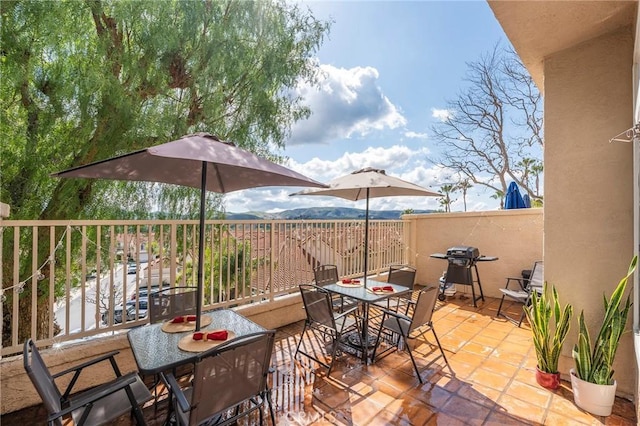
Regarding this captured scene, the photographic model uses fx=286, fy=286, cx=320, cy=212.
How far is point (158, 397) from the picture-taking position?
8.78 feet

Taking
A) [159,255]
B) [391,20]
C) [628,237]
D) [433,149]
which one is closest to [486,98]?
[433,149]

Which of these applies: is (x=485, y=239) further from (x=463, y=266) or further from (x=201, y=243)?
(x=201, y=243)

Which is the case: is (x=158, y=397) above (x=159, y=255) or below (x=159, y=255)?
below

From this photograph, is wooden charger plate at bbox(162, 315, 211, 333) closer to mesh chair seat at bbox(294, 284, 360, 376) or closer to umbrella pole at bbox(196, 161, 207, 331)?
umbrella pole at bbox(196, 161, 207, 331)

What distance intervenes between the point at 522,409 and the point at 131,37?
21.7 ft

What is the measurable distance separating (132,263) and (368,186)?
114 inches

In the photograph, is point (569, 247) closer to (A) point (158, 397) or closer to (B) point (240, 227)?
(B) point (240, 227)

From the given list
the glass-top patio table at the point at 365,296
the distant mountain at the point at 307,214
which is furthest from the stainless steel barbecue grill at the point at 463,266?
the glass-top patio table at the point at 365,296

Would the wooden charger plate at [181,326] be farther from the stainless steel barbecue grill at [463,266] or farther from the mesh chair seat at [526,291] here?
the stainless steel barbecue grill at [463,266]

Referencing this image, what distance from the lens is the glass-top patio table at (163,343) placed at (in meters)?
1.76

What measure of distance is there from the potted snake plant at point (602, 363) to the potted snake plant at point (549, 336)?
0.20 meters

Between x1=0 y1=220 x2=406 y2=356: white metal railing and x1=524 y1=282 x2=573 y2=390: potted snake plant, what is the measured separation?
3232 mm

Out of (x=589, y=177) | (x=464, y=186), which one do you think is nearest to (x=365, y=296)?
(x=589, y=177)

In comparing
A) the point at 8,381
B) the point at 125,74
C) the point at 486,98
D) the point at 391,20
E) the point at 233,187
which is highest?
the point at 486,98
